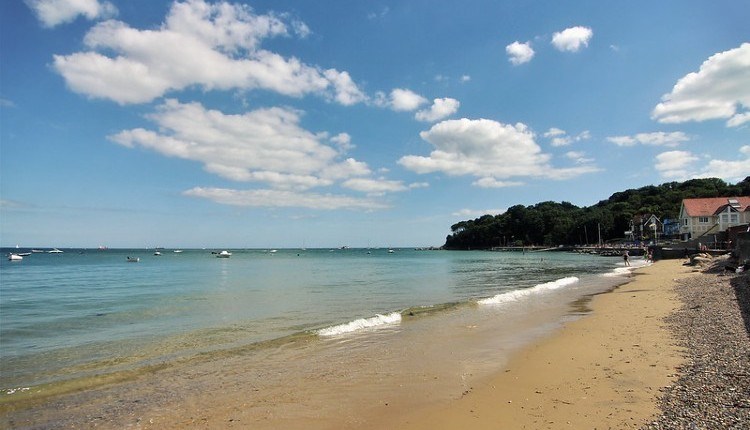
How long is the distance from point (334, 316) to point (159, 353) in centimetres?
742

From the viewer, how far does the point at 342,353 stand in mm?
11625

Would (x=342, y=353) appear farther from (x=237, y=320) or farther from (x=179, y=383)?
(x=237, y=320)

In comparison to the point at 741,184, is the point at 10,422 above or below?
below

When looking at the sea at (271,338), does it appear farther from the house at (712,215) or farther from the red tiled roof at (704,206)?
the red tiled roof at (704,206)

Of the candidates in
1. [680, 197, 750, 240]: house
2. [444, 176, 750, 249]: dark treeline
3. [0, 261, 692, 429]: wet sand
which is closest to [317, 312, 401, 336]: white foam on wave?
[0, 261, 692, 429]: wet sand

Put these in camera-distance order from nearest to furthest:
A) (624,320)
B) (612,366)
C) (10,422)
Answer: (10,422), (612,366), (624,320)

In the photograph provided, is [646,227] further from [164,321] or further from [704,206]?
[164,321]

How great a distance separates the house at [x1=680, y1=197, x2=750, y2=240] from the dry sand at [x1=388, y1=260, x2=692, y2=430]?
276 feet

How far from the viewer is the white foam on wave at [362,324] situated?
48.1 ft

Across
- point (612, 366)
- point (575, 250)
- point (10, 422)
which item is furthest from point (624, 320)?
point (575, 250)

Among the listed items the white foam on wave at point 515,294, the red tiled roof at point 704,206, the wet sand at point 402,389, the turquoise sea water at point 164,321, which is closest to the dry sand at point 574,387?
the wet sand at point 402,389

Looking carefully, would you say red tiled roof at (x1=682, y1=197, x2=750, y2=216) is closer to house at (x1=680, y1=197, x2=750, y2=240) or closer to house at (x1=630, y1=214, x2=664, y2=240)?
house at (x1=680, y1=197, x2=750, y2=240)

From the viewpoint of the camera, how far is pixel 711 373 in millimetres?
7215

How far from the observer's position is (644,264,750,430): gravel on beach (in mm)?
5387
